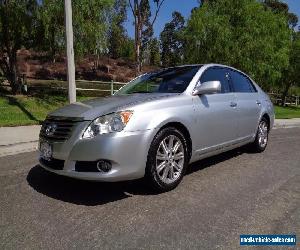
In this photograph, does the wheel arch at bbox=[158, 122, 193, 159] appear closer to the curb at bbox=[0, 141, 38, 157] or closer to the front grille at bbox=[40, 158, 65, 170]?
the front grille at bbox=[40, 158, 65, 170]

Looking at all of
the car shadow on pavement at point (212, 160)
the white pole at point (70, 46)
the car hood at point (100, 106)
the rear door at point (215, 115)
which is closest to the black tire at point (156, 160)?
the rear door at point (215, 115)

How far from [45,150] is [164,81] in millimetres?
2041

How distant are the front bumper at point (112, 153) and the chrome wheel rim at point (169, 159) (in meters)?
0.28

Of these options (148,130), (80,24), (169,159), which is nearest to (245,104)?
(169,159)

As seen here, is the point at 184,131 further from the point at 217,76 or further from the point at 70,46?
the point at 70,46

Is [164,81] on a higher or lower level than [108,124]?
higher

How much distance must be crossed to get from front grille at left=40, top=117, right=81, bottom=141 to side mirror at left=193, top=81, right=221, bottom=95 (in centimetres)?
179

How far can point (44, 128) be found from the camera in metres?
5.25

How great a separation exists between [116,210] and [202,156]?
179 cm

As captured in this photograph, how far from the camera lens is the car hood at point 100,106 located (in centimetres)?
481

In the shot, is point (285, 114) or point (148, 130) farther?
point (285, 114)

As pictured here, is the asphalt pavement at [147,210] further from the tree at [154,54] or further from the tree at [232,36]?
the tree at [154,54]

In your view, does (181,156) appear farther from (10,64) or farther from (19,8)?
(10,64)

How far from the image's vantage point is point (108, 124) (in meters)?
4.68
